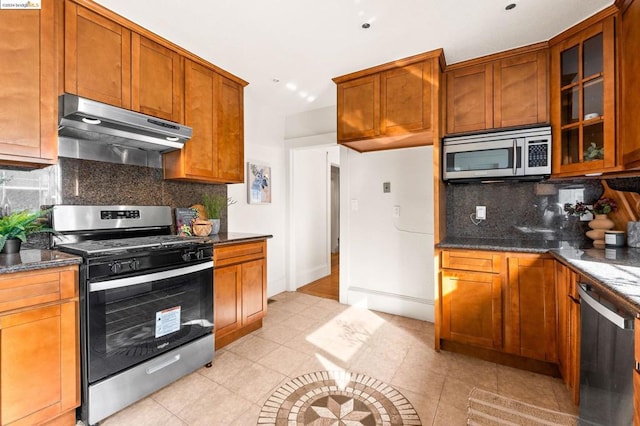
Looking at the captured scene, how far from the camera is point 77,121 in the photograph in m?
1.90

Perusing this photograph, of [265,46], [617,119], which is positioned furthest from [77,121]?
[617,119]

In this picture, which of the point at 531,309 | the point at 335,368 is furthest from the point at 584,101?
the point at 335,368

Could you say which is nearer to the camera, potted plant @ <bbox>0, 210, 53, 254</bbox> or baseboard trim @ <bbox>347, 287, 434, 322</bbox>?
potted plant @ <bbox>0, 210, 53, 254</bbox>

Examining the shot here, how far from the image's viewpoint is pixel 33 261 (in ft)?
4.83

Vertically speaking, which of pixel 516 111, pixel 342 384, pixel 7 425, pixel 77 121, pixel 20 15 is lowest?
pixel 342 384

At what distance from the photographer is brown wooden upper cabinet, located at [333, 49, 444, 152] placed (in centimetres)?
247

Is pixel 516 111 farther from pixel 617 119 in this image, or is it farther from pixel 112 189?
pixel 112 189

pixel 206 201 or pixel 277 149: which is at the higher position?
pixel 277 149

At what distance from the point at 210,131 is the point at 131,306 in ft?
5.36

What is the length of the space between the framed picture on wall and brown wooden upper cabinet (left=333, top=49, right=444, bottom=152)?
129cm

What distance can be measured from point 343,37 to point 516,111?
1529 mm

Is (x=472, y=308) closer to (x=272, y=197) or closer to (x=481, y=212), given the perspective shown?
(x=481, y=212)

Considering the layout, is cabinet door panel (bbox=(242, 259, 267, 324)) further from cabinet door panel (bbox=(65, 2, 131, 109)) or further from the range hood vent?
cabinet door panel (bbox=(65, 2, 131, 109))

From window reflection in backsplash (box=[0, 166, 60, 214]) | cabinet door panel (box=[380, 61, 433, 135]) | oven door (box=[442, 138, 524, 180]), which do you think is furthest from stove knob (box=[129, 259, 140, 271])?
oven door (box=[442, 138, 524, 180])
